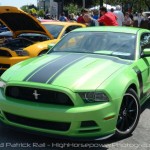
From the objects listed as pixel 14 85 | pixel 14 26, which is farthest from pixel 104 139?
pixel 14 26

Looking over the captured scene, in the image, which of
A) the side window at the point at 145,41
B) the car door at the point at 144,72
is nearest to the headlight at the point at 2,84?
the car door at the point at 144,72

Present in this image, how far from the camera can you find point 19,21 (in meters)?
8.77

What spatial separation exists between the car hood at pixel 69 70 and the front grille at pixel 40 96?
0.38ft

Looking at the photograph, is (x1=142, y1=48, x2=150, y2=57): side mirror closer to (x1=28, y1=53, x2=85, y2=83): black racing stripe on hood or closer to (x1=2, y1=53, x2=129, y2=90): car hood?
(x1=2, y1=53, x2=129, y2=90): car hood

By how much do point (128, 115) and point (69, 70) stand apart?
0.99 metres

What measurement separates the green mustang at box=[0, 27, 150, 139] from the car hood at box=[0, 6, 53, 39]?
3222 millimetres

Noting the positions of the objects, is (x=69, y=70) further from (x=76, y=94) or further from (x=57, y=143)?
(x=57, y=143)

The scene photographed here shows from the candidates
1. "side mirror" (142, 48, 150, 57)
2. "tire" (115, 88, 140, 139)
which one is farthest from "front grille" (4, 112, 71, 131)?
"side mirror" (142, 48, 150, 57)

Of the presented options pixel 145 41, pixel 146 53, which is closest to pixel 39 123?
pixel 146 53

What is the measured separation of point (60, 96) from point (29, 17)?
14.9ft

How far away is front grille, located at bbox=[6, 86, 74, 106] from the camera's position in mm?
4098

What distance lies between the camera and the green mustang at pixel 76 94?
4020mm

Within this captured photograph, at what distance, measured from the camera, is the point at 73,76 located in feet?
14.3

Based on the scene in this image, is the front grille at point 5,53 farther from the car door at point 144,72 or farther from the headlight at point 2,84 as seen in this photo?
the headlight at point 2,84
